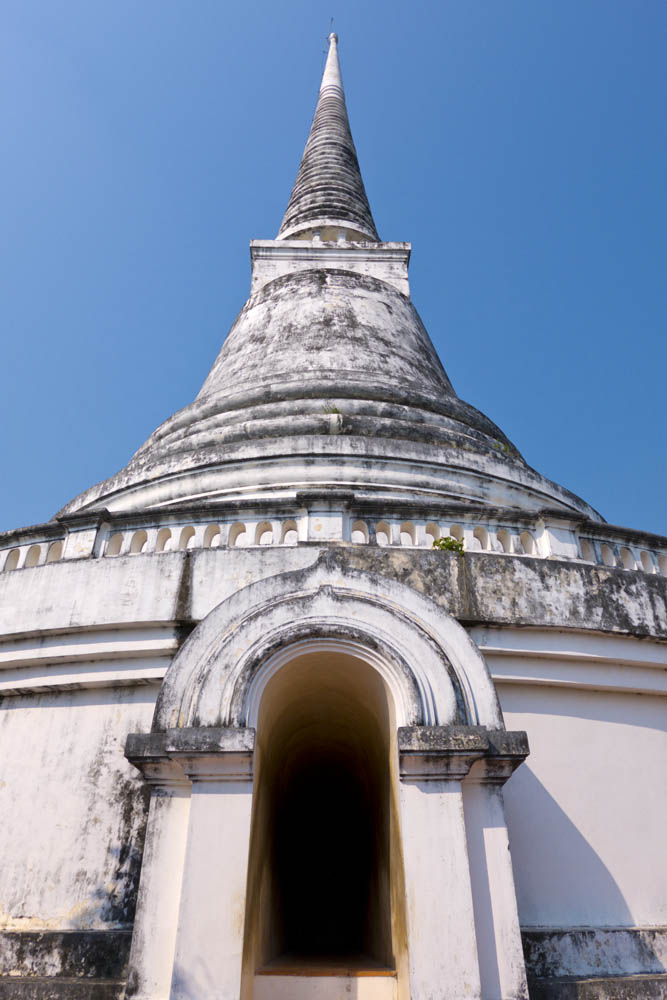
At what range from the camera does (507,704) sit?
20.1ft

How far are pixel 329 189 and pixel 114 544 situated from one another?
52.5 ft

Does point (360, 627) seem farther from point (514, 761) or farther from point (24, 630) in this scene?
point (24, 630)

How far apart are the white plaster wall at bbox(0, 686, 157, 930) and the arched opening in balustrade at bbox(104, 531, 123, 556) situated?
152cm

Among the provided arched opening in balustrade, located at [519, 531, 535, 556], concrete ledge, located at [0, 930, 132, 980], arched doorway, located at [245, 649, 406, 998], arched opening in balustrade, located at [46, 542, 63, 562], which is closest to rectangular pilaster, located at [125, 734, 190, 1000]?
arched doorway, located at [245, 649, 406, 998]

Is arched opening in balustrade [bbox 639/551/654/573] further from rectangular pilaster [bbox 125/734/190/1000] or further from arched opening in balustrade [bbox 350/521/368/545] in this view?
rectangular pilaster [bbox 125/734/190/1000]

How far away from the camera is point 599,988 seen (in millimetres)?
4941

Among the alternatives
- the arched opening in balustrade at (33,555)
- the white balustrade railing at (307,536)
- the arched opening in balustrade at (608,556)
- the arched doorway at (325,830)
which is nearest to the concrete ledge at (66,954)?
the arched doorway at (325,830)

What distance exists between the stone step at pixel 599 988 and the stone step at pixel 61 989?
2737 mm

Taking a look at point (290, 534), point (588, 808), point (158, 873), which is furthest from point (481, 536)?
point (158, 873)

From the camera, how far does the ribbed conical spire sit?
18953 millimetres

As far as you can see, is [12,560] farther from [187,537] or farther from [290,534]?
[290,534]

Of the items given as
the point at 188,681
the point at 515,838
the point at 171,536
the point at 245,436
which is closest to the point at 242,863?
the point at 188,681

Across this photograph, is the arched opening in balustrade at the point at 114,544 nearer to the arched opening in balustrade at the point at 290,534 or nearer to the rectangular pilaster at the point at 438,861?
the arched opening in balustrade at the point at 290,534

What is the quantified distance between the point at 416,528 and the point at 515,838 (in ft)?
9.30
